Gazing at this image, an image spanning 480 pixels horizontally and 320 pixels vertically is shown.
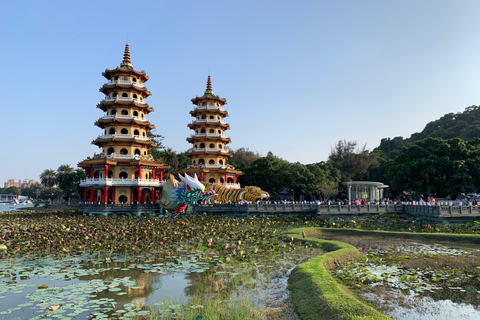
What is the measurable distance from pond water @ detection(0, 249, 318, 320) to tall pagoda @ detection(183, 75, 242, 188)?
29242 millimetres

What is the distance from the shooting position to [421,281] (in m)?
10.2

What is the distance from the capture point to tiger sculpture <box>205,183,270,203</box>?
3422 centimetres

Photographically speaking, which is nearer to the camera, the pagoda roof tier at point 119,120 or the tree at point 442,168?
→ the tree at point 442,168

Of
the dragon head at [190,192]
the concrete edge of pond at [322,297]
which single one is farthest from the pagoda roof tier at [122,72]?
the concrete edge of pond at [322,297]

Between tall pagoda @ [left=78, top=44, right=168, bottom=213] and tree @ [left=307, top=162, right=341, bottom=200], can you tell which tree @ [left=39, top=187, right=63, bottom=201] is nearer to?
tall pagoda @ [left=78, top=44, right=168, bottom=213]

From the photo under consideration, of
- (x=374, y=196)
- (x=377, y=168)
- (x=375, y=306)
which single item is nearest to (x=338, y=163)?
(x=377, y=168)

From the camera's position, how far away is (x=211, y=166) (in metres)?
42.8

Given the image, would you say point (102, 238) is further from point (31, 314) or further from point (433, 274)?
point (433, 274)

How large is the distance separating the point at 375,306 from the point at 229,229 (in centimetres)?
1438

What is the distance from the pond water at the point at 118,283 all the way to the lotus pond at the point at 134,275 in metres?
0.02

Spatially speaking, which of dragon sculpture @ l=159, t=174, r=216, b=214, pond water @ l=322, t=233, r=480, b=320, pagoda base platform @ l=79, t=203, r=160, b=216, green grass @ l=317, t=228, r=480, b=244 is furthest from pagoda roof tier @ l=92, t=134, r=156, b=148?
pond water @ l=322, t=233, r=480, b=320

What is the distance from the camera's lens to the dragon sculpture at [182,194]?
30422 millimetres

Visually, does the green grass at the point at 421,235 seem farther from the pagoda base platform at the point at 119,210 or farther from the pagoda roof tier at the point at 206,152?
the pagoda roof tier at the point at 206,152

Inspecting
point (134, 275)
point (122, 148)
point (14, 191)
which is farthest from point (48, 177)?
point (14, 191)
